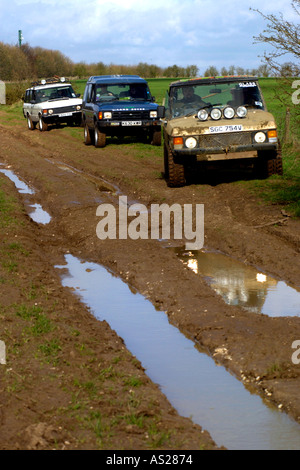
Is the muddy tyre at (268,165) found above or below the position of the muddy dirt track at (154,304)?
above

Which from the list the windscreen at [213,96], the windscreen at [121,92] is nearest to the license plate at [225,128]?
the windscreen at [213,96]

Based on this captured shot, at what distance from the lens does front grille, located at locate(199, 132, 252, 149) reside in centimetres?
1316

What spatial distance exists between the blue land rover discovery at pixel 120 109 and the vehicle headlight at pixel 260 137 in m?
7.49

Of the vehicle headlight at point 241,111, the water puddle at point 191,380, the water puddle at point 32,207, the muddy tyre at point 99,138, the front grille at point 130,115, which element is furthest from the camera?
the muddy tyre at point 99,138

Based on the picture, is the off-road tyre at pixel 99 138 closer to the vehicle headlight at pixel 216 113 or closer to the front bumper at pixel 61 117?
the front bumper at pixel 61 117

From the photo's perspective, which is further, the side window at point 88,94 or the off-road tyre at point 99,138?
the side window at point 88,94

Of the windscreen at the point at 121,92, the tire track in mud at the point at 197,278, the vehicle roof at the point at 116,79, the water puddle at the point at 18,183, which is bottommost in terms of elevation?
the water puddle at the point at 18,183

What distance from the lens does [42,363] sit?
550 cm

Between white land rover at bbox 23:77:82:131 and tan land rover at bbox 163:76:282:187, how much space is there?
14.0 meters

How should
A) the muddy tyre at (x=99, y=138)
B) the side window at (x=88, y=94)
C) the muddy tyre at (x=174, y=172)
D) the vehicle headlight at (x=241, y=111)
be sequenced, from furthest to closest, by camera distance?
1. the side window at (x=88, y=94)
2. the muddy tyre at (x=99, y=138)
3. the muddy tyre at (x=174, y=172)
4. the vehicle headlight at (x=241, y=111)

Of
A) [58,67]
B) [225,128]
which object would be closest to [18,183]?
[225,128]

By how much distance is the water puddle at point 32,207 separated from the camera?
12.6 metres
